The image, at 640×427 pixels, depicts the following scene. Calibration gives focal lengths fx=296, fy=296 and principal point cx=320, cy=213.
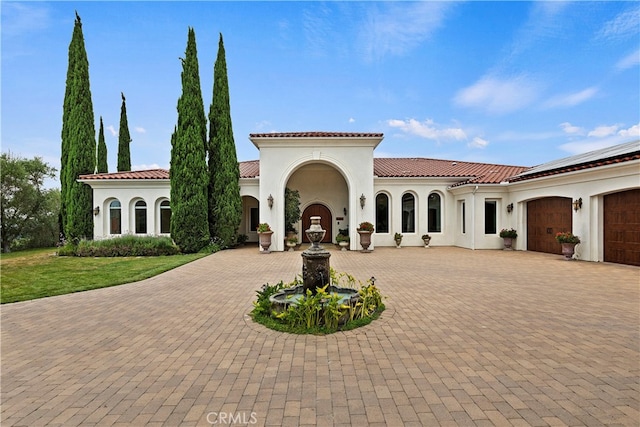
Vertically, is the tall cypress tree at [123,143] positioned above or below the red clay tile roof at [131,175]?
above

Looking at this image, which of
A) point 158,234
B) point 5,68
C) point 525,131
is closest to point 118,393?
point 5,68

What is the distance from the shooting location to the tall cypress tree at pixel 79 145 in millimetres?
17156

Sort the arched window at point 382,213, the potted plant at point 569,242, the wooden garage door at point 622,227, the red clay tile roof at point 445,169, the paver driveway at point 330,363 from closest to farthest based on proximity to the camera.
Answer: the paver driveway at point 330,363, the wooden garage door at point 622,227, the potted plant at point 569,242, the red clay tile roof at point 445,169, the arched window at point 382,213

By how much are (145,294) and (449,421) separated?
23.6 feet

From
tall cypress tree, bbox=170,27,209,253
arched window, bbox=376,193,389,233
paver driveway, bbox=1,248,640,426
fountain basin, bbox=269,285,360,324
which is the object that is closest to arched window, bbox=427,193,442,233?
arched window, bbox=376,193,389,233

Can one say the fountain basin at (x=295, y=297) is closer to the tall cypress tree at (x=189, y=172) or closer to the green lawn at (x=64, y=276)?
the green lawn at (x=64, y=276)

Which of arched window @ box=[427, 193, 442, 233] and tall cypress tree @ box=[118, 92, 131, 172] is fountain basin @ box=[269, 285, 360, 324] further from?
tall cypress tree @ box=[118, 92, 131, 172]

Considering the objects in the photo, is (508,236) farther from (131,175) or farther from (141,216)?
(131,175)

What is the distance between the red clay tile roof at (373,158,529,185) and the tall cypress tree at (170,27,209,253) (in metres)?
10.4

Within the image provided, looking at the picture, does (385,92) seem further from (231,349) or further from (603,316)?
(231,349)

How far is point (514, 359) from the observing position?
3.82 meters

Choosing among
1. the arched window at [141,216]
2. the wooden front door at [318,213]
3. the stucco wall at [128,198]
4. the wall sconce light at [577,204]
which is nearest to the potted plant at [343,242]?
the wooden front door at [318,213]

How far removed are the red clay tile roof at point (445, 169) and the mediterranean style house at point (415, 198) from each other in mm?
109

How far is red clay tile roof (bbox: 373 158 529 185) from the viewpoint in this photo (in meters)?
17.5
